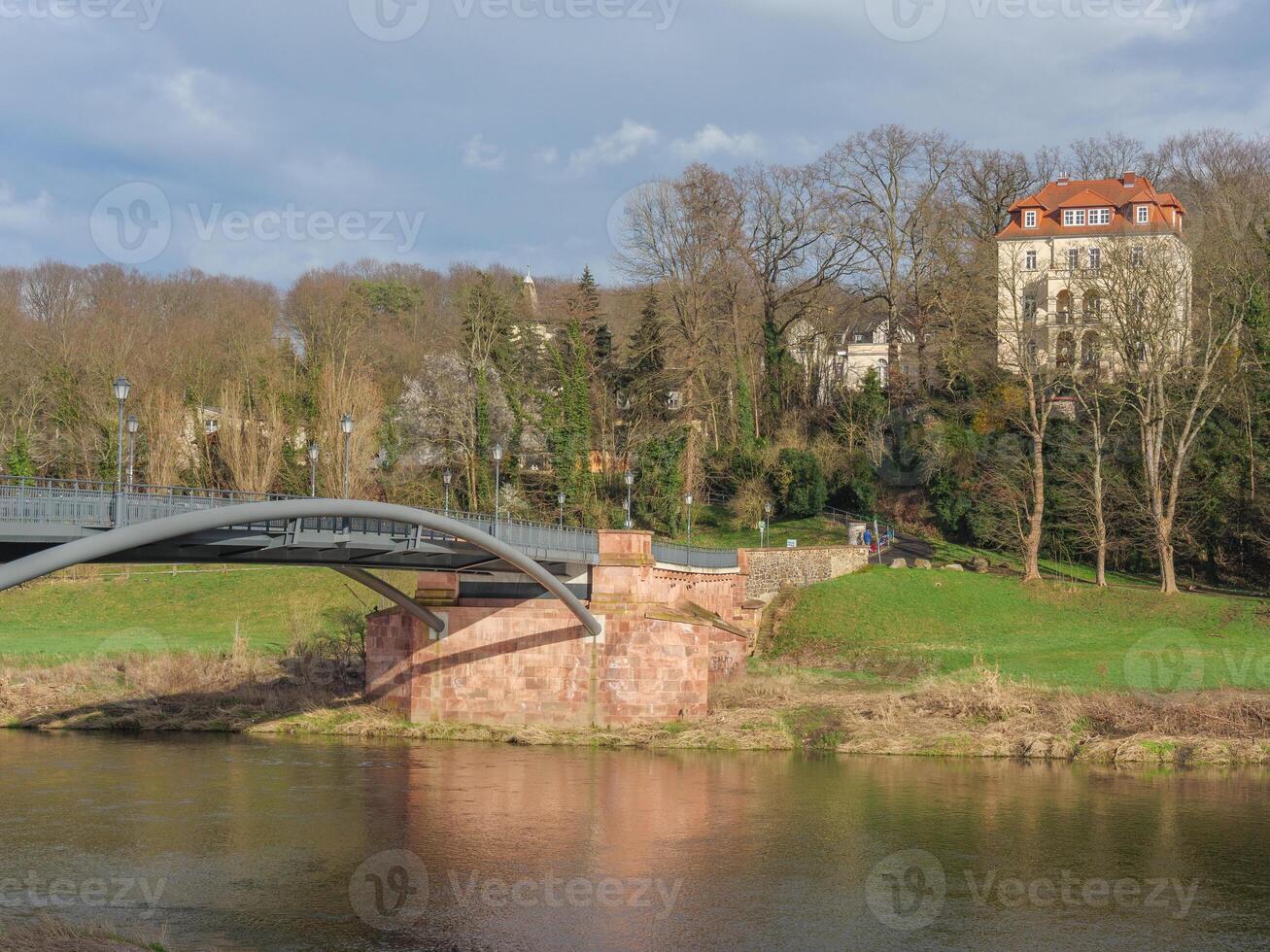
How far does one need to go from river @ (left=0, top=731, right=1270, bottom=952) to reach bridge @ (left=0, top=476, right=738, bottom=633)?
4079 millimetres

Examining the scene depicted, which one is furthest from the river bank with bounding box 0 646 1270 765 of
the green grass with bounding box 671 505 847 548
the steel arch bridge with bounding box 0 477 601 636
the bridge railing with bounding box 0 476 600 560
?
the green grass with bounding box 671 505 847 548

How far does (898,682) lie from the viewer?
33.4m

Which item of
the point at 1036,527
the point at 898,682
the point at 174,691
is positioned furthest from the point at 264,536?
the point at 1036,527

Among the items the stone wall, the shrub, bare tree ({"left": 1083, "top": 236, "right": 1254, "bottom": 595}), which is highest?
bare tree ({"left": 1083, "top": 236, "right": 1254, "bottom": 595})

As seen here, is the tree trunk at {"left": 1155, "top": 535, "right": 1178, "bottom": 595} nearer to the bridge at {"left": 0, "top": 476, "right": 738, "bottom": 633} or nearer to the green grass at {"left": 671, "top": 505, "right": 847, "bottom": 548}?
the green grass at {"left": 671, "top": 505, "right": 847, "bottom": 548}

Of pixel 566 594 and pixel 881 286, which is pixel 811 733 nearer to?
pixel 566 594

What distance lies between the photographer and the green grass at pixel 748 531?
50500 millimetres

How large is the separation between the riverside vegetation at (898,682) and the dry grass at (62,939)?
1565cm

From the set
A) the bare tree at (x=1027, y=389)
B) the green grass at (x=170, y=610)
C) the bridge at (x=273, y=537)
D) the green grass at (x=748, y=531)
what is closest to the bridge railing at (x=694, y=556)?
the bridge at (x=273, y=537)

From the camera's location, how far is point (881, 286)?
193 feet

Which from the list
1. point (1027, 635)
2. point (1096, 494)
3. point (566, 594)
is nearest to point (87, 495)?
point (566, 594)

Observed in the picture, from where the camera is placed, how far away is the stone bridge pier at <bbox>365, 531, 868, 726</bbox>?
97.7ft

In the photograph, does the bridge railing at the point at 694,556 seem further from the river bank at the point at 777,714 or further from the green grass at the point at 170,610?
the green grass at the point at 170,610

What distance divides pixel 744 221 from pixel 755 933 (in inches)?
1839
